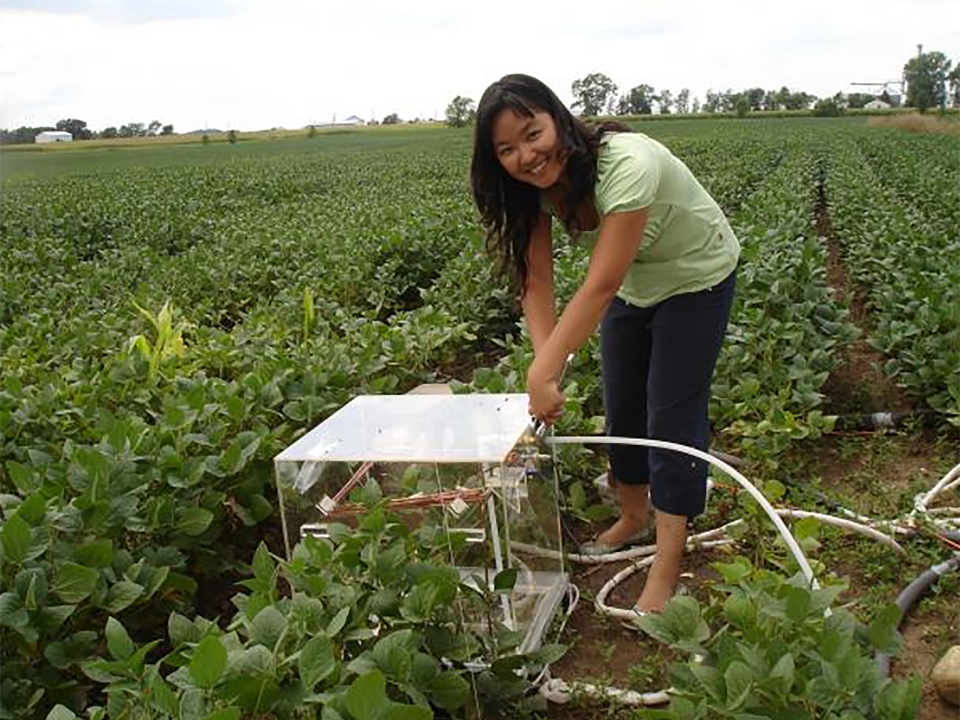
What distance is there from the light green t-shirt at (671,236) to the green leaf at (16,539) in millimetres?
1628

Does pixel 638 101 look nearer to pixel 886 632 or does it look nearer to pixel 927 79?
pixel 927 79

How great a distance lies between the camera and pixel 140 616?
3.11 metres

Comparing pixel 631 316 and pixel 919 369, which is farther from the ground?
pixel 631 316

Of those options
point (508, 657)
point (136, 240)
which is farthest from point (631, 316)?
point (136, 240)

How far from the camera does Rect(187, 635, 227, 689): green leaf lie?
5.99 ft

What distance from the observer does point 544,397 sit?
2691 millimetres

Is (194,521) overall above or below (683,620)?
below

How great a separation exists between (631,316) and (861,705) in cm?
156

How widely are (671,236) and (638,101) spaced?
8055 centimetres

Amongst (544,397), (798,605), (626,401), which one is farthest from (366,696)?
(626,401)

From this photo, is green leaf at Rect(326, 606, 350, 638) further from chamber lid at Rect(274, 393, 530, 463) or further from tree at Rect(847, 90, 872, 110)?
tree at Rect(847, 90, 872, 110)

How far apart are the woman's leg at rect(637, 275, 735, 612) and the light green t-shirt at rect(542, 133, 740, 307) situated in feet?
0.17

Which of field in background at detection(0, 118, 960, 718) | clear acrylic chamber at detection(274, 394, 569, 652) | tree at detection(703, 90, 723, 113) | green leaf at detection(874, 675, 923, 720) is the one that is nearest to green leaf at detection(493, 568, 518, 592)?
clear acrylic chamber at detection(274, 394, 569, 652)

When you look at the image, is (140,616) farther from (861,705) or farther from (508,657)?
(861,705)
